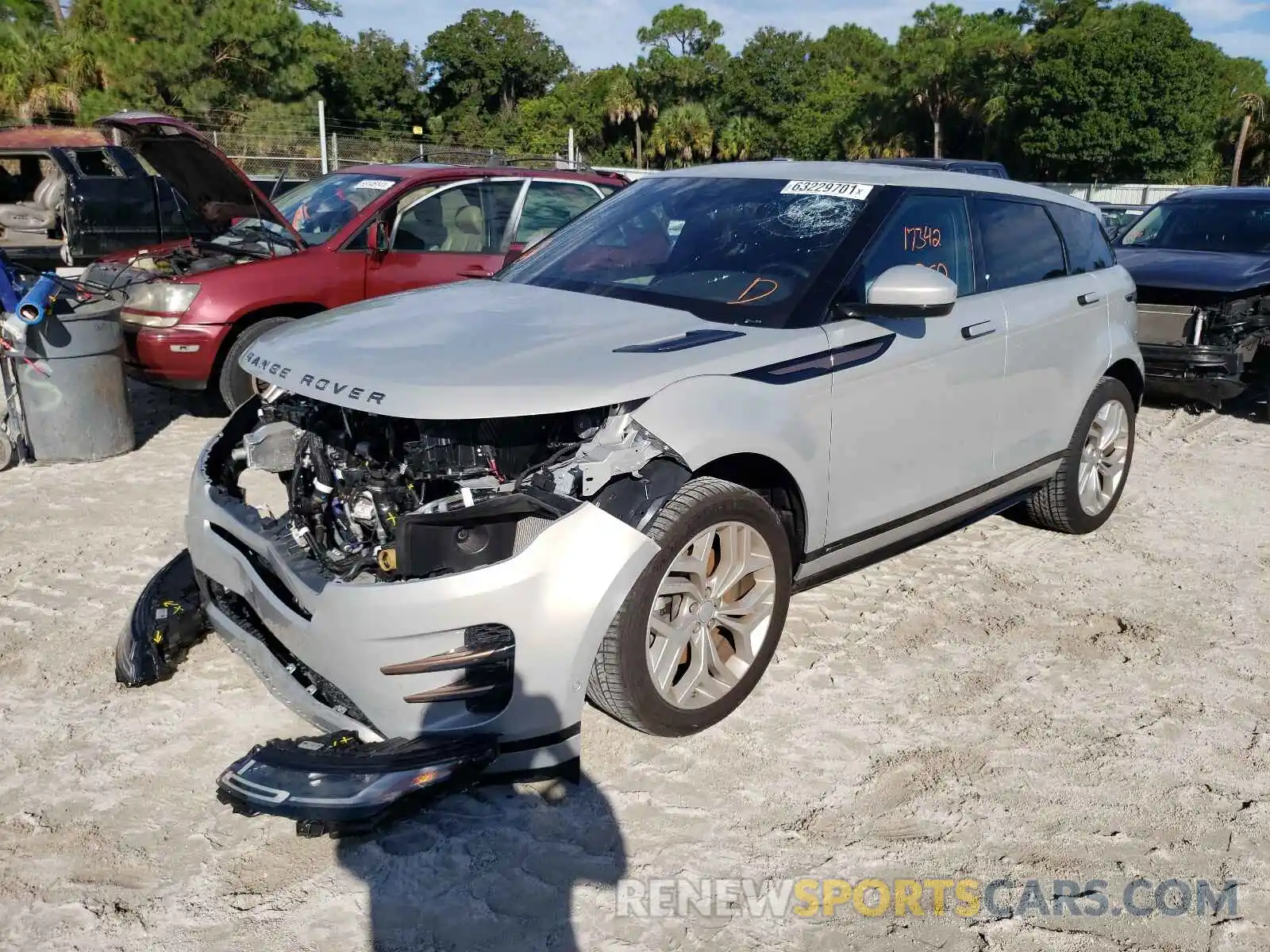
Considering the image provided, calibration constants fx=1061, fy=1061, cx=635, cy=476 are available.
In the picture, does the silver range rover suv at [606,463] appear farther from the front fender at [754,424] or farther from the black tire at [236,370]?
the black tire at [236,370]

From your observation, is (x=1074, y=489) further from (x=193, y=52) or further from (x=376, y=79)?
(x=376, y=79)

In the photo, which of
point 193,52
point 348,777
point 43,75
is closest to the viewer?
point 348,777

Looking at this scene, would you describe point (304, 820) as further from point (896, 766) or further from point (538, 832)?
point (896, 766)

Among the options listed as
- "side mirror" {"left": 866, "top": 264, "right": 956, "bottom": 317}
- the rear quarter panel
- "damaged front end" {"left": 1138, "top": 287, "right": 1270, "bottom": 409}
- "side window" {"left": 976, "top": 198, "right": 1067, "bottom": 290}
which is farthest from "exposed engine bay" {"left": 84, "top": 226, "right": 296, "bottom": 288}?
"damaged front end" {"left": 1138, "top": 287, "right": 1270, "bottom": 409}

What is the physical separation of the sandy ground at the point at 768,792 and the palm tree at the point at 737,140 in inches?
2441

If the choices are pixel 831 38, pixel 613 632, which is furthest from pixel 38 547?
pixel 831 38

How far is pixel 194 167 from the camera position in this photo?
7734 millimetres

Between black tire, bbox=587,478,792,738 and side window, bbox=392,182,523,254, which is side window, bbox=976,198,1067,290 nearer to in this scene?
black tire, bbox=587,478,792,738

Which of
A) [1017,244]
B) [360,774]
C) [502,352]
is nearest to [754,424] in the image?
[502,352]

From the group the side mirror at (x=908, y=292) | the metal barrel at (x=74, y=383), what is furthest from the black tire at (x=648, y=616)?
the metal barrel at (x=74, y=383)

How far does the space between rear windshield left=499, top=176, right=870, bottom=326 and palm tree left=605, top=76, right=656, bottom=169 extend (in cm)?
5995

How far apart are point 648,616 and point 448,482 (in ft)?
2.50

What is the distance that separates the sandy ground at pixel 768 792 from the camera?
2746 mm

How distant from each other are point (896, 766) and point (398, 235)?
5655mm
